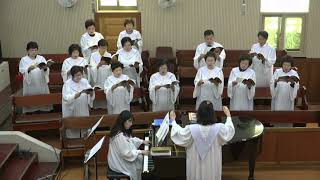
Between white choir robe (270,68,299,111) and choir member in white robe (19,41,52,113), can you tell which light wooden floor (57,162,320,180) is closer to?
white choir robe (270,68,299,111)

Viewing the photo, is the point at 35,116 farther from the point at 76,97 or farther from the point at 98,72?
the point at 98,72

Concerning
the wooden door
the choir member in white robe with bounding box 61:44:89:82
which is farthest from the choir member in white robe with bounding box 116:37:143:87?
the wooden door

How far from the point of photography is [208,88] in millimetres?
9109

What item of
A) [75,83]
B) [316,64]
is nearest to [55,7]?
[75,83]

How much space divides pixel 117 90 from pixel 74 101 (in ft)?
2.72

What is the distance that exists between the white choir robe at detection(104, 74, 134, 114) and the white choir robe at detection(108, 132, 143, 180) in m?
2.32

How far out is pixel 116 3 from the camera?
12.4 meters

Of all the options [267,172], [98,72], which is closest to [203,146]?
[267,172]

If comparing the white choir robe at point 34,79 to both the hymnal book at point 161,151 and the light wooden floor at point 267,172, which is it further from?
the hymnal book at point 161,151

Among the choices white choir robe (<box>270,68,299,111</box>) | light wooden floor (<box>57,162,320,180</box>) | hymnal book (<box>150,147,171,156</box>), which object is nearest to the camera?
hymnal book (<box>150,147,171,156</box>)

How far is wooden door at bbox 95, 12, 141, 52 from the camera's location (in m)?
12.2

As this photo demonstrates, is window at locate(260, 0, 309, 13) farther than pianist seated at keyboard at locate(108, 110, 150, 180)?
Yes

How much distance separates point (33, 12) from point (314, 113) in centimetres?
763

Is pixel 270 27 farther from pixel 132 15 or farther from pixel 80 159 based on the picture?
pixel 80 159
